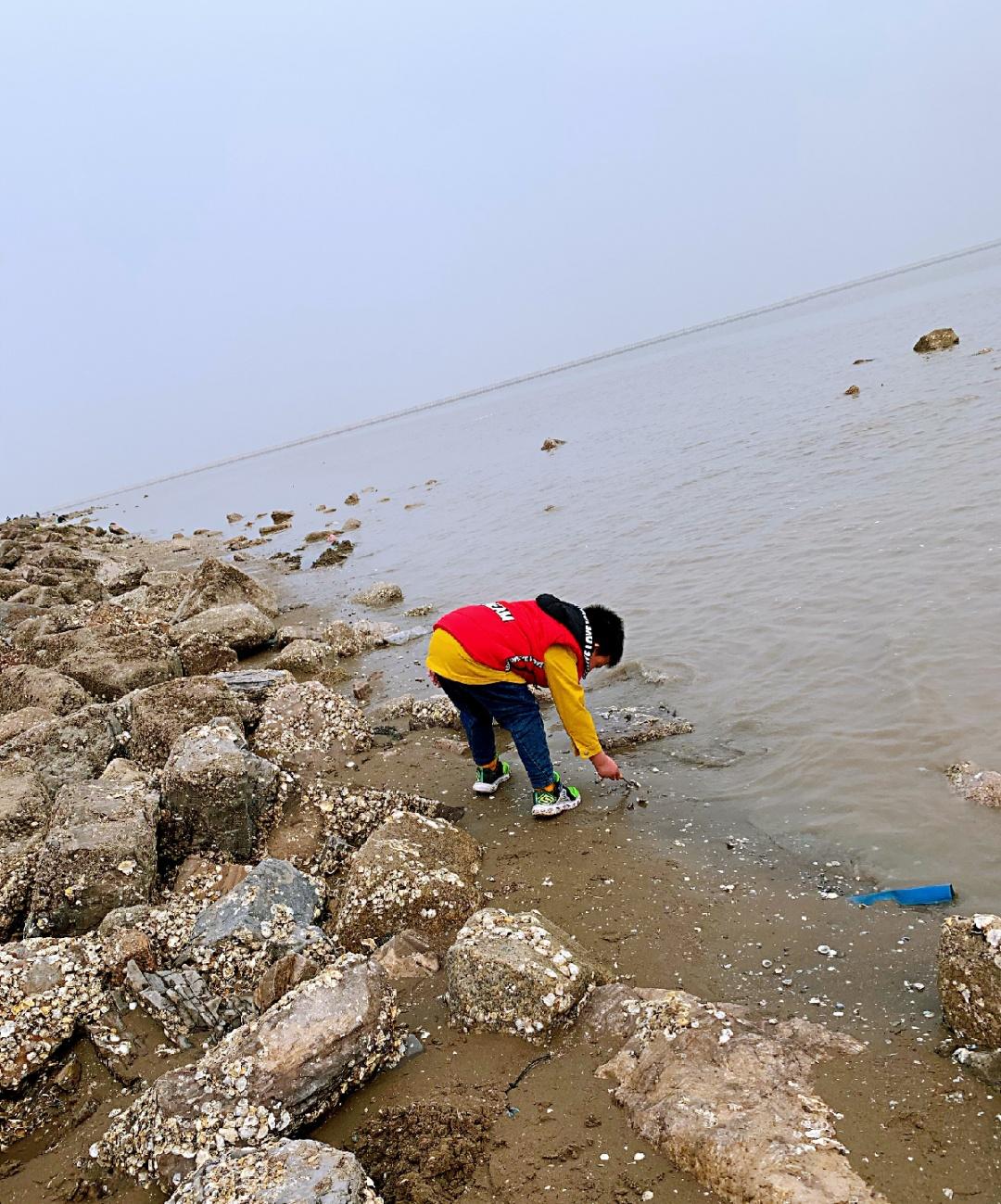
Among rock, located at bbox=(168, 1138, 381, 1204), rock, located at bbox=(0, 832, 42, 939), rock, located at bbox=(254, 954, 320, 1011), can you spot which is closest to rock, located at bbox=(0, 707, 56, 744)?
rock, located at bbox=(0, 832, 42, 939)

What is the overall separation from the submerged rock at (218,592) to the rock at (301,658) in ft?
5.35

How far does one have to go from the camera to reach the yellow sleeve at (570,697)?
4609 millimetres

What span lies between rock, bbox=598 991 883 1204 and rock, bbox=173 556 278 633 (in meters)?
7.84

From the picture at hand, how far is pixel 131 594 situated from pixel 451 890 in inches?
379

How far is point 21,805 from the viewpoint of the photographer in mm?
4559

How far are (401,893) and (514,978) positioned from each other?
0.96 m

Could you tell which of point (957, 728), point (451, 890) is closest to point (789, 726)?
point (957, 728)

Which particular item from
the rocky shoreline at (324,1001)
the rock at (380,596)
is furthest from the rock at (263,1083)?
the rock at (380,596)

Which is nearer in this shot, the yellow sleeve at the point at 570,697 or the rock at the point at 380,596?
the yellow sleeve at the point at 570,697

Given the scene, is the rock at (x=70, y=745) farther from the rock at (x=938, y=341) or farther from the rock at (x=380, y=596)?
the rock at (x=938, y=341)

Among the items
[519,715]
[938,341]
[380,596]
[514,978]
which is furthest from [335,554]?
[938,341]

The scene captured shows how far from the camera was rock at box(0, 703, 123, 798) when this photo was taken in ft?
17.0

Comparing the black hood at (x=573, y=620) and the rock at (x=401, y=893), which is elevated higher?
the black hood at (x=573, y=620)

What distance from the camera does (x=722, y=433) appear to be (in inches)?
719
